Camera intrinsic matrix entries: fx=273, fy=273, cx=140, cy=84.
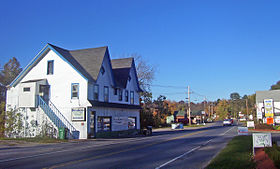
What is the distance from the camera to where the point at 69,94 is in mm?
28922

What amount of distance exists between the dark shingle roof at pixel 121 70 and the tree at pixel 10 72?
39901 mm

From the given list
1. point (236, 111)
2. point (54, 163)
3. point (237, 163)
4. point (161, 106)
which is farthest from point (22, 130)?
point (236, 111)

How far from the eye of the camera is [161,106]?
63688 mm

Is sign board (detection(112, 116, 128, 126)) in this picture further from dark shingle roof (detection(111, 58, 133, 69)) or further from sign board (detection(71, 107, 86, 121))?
dark shingle roof (detection(111, 58, 133, 69))

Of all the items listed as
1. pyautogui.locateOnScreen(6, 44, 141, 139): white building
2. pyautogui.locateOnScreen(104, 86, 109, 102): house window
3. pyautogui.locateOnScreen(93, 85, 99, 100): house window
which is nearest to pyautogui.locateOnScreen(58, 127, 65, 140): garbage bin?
pyautogui.locateOnScreen(6, 44, 141, 139): white building

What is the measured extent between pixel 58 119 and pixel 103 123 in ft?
16.4

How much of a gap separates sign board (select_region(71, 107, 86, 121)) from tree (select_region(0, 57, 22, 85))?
45.9 m

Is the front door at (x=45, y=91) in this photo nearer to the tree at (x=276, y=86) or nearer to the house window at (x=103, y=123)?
the house window at (x=103, y=123)

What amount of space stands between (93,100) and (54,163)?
17.8m

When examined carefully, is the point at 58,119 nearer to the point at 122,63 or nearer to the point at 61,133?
the point at 61,133

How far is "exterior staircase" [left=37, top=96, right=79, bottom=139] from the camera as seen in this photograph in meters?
27.7

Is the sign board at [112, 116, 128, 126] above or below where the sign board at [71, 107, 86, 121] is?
below

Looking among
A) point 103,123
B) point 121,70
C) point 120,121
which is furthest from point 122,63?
point 103,123

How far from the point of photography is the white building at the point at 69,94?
91.9 feet
